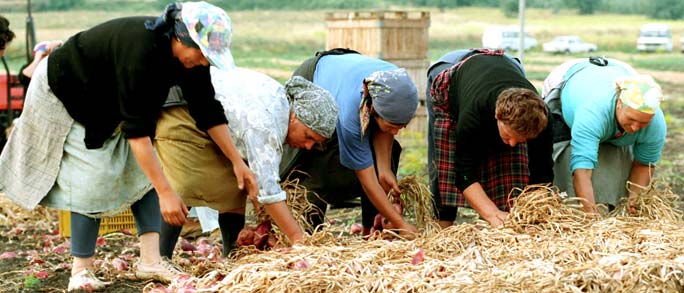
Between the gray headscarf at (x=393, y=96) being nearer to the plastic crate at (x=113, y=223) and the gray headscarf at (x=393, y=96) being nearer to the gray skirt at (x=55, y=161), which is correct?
the gray skirt at (x=55, y=161)

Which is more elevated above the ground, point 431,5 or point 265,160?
point 265,160

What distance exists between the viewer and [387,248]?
3660mm

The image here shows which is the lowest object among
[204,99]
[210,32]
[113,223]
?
[113,223]

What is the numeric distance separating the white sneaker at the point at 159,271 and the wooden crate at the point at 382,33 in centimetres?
514

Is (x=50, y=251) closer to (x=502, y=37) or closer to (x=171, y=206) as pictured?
(x=171, y=206)

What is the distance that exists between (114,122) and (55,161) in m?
0.30

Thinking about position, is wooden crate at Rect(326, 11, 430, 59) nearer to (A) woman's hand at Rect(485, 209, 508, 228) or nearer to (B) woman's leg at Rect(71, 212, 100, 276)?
(A) woman's hand at Rect(485, 209, 508, 228)

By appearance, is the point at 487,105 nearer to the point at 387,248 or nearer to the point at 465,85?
the point at 465,85

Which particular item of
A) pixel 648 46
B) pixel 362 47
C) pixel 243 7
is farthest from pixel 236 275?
pixel 648 46

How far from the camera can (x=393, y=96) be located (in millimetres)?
4098

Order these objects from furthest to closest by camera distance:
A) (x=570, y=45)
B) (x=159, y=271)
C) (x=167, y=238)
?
(x=570, y=45) → (x=167, y=238) → (x=159, y=271)

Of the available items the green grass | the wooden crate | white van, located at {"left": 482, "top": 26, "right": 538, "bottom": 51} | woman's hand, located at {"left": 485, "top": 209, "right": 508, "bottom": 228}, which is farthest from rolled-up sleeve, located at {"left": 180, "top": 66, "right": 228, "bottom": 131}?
white van, located at {"left": 482, "top": 26, "right": 538, "bottom": 51}

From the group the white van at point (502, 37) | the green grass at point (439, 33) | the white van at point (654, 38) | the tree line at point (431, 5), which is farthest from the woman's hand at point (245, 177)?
the white van at point (654, 38)

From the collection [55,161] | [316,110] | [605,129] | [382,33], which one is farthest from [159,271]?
[382,33]
